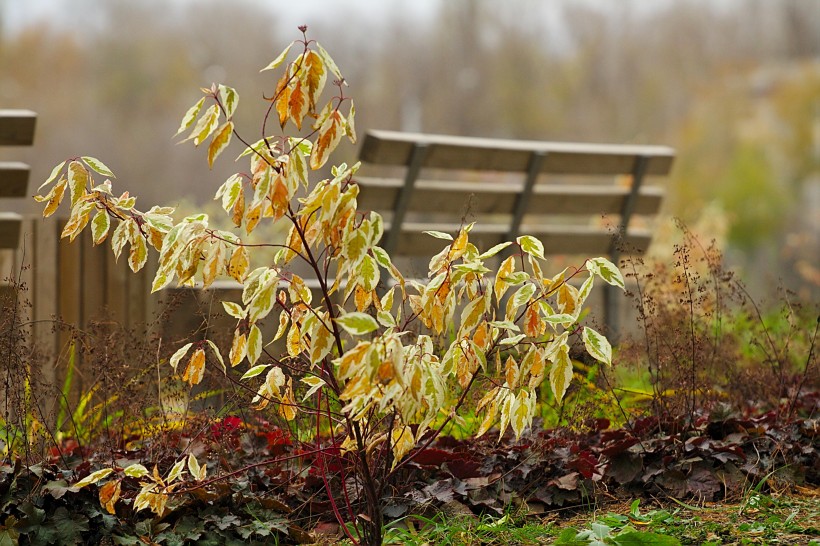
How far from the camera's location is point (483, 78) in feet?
86.0

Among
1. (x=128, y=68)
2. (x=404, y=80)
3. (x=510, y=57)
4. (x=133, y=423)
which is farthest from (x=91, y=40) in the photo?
(x=133, y=423)

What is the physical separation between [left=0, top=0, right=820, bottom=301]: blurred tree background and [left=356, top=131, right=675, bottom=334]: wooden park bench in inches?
637

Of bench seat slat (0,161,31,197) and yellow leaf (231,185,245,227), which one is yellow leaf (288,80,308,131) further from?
bench seat slat (0,161,31,197)

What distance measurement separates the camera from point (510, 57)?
1036 inches

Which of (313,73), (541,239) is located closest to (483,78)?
(541,239)

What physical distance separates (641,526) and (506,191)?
10.4 ft

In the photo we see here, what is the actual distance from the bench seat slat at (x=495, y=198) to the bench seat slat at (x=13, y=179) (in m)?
1.50

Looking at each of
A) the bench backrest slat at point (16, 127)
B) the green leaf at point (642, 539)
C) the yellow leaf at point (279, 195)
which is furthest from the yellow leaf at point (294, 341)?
the bench backrest slat at point (16, 127)

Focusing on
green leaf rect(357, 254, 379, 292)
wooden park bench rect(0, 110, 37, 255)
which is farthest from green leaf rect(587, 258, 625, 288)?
wooden park bench rect(0, 110, 37, 255)

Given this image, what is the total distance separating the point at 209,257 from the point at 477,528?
921 mm

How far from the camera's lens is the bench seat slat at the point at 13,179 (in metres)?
3.95

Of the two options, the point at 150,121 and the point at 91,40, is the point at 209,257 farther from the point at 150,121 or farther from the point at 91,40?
the point at 91,40

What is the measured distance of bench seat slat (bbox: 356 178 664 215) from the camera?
4.66 metres

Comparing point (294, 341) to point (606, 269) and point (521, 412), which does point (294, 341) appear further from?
point (606, 269)
